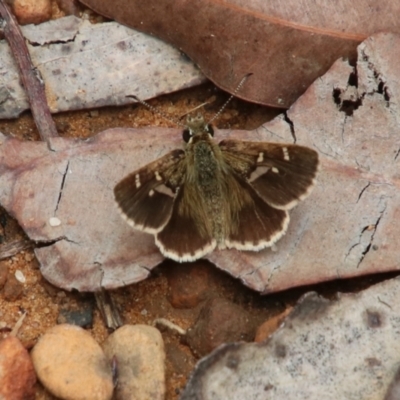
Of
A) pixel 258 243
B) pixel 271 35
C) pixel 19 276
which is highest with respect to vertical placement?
pixel 271 35

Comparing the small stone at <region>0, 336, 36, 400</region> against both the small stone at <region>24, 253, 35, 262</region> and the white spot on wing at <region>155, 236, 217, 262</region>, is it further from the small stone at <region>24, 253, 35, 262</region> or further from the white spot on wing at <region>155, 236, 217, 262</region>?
the white spot on wing at <region>155, 236, 217, 262</region>

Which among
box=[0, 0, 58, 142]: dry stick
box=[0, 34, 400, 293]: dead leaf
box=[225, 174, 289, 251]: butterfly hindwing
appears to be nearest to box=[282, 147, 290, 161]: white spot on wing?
box=[225, 174, 289, 251]: butterfly hindwing

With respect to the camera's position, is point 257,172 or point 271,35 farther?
point 271,35

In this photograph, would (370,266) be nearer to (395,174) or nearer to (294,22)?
(395,174)

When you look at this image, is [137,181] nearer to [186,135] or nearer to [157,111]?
[186,135]

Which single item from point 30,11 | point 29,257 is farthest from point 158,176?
point 30,11

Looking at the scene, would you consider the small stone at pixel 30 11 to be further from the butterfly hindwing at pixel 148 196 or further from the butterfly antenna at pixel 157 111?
the butterfly hindwing at pixel 148 196

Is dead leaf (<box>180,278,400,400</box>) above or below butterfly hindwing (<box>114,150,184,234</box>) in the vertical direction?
below
